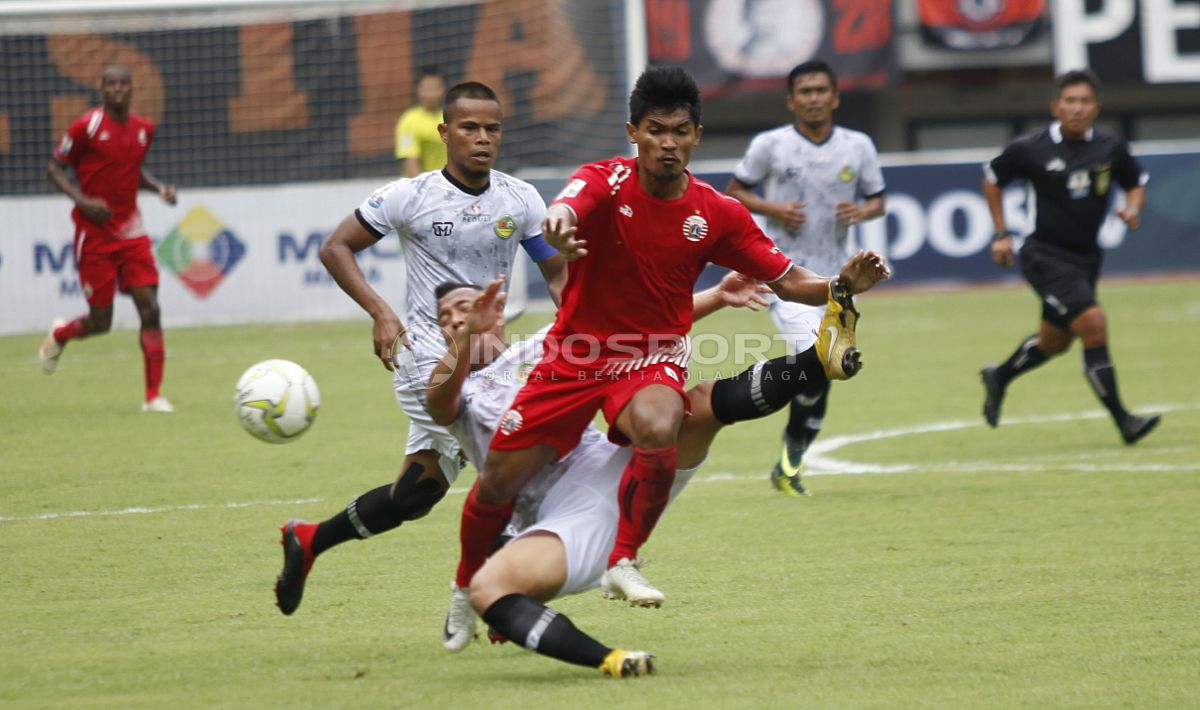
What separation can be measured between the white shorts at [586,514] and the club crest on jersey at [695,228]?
763 mm

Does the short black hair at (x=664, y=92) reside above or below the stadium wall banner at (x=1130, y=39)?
below

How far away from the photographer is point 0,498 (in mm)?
8586

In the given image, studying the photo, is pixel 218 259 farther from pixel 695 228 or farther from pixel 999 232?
pixel 695 228

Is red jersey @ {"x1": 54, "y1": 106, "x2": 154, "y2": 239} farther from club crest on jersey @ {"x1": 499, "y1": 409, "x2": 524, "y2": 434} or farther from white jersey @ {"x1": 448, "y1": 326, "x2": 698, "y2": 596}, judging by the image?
club crest on jersey @ {"x1": 499, "y1": 409, "x2": 524, "y2": 434}

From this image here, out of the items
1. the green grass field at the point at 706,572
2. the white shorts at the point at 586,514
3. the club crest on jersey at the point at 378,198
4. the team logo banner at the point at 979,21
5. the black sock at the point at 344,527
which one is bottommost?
the green grass field at the point at 706,572

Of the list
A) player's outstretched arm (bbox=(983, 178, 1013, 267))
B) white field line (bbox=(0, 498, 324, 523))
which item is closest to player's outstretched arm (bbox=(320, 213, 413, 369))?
white field line (bbox=(0, 498, 324, 523))

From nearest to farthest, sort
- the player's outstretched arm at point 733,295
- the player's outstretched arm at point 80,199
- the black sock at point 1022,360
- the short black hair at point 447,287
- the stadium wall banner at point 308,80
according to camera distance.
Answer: the short black hair at point 447,287 → the player's outstretched arm at point 733,295 → the black sock at point 1022,360 → the player's outstretched arm at point 80,199 → the stadium wall banner at point 308,80

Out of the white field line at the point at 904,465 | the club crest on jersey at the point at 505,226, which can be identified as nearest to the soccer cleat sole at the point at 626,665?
the club crest on jersey at the point at 505,226

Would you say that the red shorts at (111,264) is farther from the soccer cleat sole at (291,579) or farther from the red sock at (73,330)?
the soccer cleat sole at (291,579)

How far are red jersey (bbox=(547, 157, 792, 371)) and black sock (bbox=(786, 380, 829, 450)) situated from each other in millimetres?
3157

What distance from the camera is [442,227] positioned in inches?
243

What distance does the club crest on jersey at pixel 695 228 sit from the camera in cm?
559

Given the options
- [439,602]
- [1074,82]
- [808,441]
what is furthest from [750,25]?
[439,602]

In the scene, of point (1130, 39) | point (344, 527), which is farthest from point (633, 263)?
point (1130, 39)
